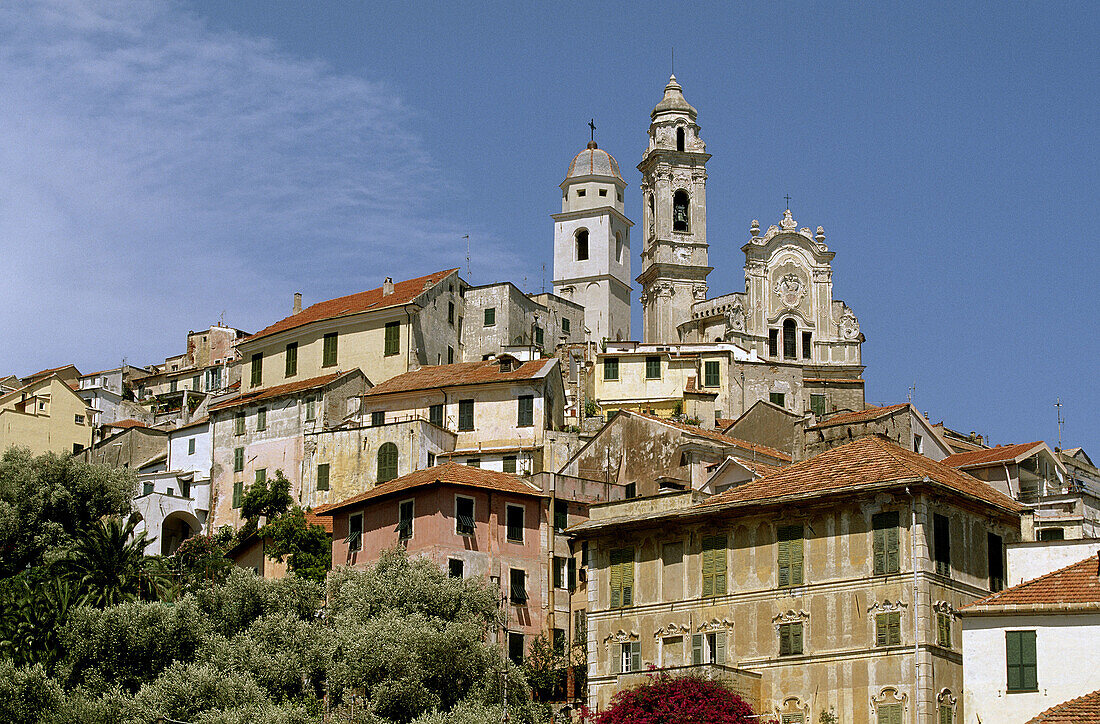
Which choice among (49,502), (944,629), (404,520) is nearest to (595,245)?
(49,502)

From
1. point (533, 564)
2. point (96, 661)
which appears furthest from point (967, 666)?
point (96, 661)

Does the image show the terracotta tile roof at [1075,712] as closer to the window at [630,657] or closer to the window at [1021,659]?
the window at [1021,659]

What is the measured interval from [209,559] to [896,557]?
109ft

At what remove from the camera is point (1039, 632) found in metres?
38.4

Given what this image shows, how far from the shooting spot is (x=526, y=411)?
243ft

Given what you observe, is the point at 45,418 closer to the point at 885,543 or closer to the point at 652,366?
the point at 652,366

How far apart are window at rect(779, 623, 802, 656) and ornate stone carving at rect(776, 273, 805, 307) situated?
5555 cm

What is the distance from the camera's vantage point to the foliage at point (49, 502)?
6838cm

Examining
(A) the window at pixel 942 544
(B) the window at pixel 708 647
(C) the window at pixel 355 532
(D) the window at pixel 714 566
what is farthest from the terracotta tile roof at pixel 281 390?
(A) the window at pixel 942 544

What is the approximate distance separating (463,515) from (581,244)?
63369 millimetres

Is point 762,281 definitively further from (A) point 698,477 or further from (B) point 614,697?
(B) point 614,697

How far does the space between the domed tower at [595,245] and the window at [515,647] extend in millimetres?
56610

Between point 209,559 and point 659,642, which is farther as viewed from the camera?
point 209,559

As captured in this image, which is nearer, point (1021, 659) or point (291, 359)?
point (1021, 659)
